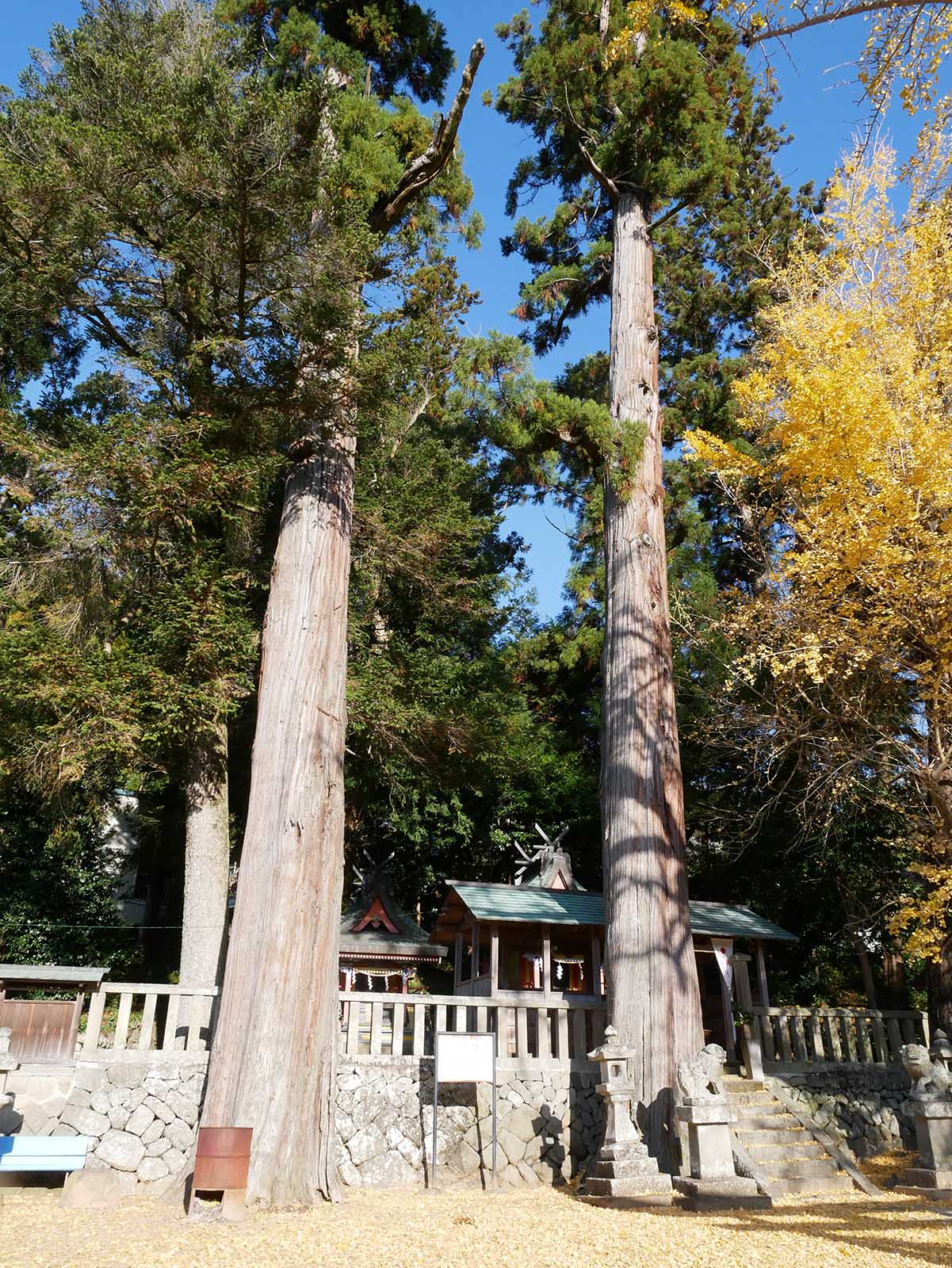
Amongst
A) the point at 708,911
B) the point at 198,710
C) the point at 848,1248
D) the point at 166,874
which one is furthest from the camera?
the point at 166,874

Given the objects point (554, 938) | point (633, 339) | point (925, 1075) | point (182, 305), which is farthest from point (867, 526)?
point (182, 305)

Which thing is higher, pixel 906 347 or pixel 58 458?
pixel 906 347

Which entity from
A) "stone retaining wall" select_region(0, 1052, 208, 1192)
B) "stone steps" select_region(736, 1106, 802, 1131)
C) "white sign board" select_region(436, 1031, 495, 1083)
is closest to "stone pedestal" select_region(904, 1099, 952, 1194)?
"stone steps" select_region(736, 1106, 802, 1131)

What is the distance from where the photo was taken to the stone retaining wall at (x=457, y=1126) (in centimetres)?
723

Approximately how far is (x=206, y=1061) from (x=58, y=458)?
6.42m

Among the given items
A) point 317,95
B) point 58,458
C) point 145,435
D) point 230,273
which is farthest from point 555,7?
point 58,458

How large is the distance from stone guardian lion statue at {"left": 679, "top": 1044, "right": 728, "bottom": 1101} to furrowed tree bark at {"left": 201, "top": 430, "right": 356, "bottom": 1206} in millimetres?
2906

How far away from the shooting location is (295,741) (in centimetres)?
703

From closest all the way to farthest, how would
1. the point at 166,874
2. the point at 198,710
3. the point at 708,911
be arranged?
the point at 198,710 < the point at 708,911 < the point at 166,874

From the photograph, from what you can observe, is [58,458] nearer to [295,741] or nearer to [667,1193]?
[295,741]

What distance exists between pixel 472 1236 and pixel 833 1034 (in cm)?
753

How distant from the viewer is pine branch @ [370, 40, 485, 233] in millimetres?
8602

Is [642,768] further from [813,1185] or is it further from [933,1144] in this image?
[813,1185]

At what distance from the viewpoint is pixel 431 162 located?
9773 mm
